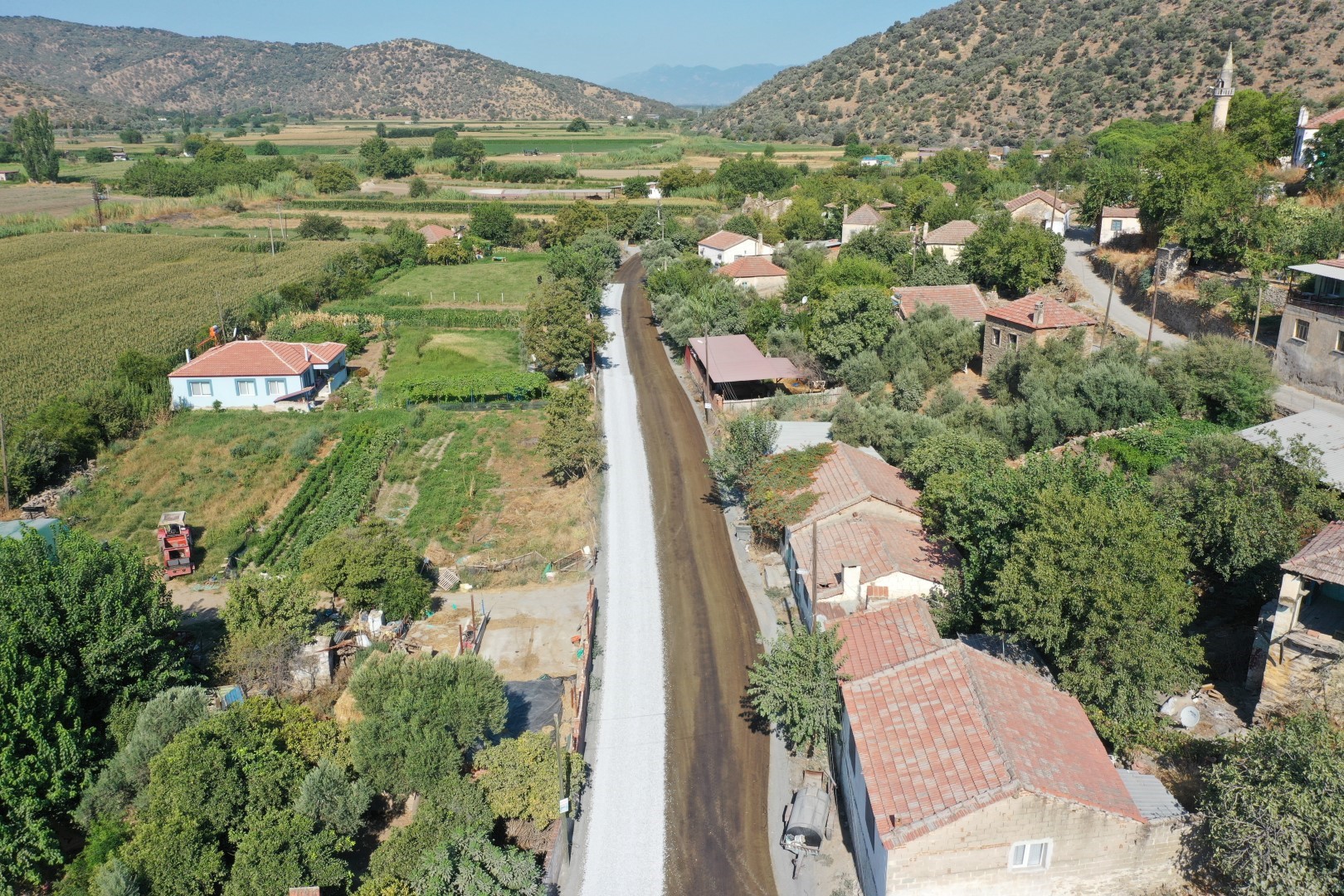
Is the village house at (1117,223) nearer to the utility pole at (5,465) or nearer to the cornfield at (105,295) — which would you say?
the cornfield at (105,295)

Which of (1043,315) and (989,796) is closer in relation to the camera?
(989,796)

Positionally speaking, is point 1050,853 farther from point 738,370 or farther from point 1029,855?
point 738,370

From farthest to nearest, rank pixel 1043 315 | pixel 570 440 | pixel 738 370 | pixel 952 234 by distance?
1. pixel 952 234
2. pixel 738 370
3. pixel 1043 315
4. pixel 570 440

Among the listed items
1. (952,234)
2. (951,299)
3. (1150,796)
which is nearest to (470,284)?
(952,234)

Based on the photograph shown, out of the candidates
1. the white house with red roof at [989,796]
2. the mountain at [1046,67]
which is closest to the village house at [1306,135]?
the white house with red roof at [989,796]

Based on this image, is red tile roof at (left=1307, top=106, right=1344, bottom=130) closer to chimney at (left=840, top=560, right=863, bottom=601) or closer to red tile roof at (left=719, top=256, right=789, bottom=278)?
red tile roof at (left=719, top=256, right=789, bottom=278)

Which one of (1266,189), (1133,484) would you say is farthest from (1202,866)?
(1266,189)
